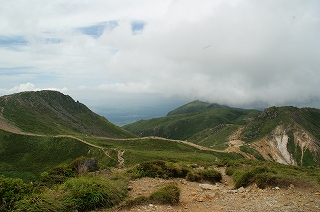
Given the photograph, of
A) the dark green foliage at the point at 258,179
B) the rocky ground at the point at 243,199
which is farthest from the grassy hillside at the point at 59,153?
the rocky ground at the point at 243,199

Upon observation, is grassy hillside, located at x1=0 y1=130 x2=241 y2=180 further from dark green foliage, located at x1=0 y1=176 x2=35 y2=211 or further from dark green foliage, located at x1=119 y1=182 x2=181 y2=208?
dark green foliage, located at x1=0 y1=176 x2=35 y2=211

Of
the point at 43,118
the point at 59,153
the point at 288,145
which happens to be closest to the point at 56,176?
the point at 59,153

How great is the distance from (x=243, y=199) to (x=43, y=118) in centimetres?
16392

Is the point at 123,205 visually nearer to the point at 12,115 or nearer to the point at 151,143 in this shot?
the point at 151,143

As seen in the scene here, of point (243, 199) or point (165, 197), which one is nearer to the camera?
point (165, 197)

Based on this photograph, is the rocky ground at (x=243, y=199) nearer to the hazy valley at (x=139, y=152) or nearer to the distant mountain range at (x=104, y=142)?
the hazy valley at (x=139, y=152)

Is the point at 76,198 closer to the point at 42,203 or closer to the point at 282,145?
the point at 42,203

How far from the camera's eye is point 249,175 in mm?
18234

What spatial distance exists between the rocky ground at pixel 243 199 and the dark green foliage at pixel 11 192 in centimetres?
504

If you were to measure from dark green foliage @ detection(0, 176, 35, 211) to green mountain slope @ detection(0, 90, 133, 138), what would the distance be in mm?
122411

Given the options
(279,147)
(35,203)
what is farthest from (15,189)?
(279,147)

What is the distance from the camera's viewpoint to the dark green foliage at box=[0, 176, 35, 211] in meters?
10.2

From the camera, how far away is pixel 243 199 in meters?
13.9

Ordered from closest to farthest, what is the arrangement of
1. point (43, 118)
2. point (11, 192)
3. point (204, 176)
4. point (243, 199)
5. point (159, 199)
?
point (11, 192) → point (159, 199) → point (243, 199) → point (204, 176) → point (43, 118)
